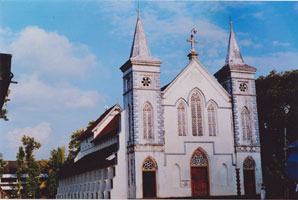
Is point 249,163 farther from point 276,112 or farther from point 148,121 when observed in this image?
point 148,121

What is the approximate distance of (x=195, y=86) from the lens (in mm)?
35375

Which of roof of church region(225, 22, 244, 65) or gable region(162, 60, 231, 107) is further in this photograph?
roof of church region(225, 22, 244, 65)

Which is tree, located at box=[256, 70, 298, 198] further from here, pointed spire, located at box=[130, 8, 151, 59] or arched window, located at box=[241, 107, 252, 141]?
pointed spire, located at box=[130, 8, 151, 59]

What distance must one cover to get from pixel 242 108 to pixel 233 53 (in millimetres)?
5263

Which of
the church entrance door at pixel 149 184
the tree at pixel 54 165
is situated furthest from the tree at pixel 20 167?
the church entrance door at pixel 149 184

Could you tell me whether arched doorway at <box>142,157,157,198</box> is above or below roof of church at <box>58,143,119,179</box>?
below

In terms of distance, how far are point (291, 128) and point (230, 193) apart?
11.4m

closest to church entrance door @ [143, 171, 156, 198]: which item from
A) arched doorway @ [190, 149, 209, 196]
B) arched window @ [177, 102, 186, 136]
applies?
arched doorway @ [190, 149, 209, 196]

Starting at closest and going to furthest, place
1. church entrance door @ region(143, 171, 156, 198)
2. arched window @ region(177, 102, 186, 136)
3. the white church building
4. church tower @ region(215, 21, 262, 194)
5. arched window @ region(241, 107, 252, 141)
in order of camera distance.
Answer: church entrance door @ region(143, 171, 156, 198), the white church building, arched window @ region(177, 102, 186, 136), church tower @ region(215, 21, 262, 194), arched window @ region(241, 107, 252, 141)

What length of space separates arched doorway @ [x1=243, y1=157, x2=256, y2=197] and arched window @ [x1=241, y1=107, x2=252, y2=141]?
1.82m

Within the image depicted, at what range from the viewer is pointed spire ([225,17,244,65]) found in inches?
1473

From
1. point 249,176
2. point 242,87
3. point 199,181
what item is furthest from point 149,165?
point 242,87

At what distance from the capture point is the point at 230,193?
1345 inches

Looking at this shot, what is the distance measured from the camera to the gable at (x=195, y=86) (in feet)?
114
